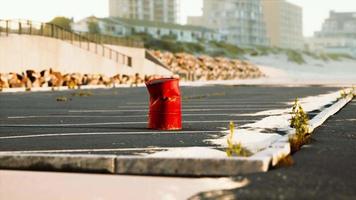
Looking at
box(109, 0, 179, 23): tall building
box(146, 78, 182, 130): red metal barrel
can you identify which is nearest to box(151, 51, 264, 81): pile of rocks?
box(146, 78, 182, 130): red metal barrel

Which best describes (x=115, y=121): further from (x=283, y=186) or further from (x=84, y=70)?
(x=84, y=70)

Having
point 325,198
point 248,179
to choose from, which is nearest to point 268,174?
point 248,179

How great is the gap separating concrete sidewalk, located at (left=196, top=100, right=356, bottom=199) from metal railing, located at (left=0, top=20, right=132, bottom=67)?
1104 inches

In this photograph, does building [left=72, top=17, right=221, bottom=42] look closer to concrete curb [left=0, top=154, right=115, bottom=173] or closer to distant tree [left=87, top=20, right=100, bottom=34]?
distant tree [left=87, top=20, right=100, bottom=34]

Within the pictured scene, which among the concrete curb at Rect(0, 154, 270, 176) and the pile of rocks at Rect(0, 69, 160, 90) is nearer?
the concrete curb at Rect(0, 154, 270, 176)

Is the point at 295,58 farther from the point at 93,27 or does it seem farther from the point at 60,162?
the point at 60,162

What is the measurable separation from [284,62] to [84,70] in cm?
8253

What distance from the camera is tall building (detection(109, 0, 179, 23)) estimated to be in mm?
181125

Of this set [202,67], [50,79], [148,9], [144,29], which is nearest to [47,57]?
[50,79]

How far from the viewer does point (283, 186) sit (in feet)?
15.7

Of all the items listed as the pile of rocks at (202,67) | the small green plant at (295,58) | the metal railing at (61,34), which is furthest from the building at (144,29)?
the metal railing at (61,34)

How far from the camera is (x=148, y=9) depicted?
18325cm

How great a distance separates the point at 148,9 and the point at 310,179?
18110cm

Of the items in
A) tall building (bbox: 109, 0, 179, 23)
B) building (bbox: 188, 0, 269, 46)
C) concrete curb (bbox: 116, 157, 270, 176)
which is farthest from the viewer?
building (bbox: 188, 0, 269, 46)
